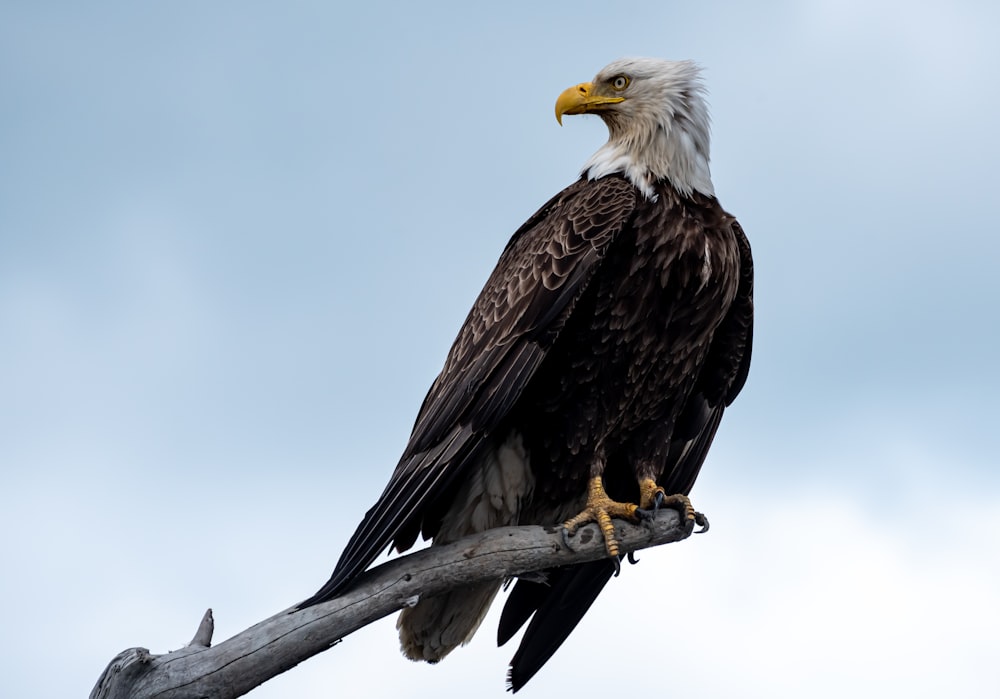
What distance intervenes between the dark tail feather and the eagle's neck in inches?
78.9

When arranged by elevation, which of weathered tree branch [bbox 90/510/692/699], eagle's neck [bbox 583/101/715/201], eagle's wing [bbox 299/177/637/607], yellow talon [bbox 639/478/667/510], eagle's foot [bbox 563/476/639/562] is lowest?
weathered tree branch [bbox 90/510/692/699]

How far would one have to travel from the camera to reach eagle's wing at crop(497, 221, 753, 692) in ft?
21.2

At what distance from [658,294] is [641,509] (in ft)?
3.39

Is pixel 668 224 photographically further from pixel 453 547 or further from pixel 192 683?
pixel 192 683

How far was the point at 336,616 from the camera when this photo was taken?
18.4ft

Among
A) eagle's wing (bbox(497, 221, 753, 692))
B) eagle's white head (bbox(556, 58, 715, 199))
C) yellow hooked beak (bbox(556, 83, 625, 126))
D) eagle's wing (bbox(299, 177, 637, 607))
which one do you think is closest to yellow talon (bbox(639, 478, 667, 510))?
eagle's wing (bbox(497, 221, 753, 692))

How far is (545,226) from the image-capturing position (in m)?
5.96

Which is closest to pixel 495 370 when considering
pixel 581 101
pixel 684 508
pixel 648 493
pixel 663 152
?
pixel 648 493

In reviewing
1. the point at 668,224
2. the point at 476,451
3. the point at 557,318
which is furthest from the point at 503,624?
the point at 668,224

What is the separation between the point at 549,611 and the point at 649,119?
259 cm

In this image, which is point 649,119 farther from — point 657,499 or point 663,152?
point 657,499

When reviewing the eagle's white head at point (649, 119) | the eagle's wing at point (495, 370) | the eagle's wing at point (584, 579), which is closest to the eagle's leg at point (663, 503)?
the eagle's wing at point (584, 579)

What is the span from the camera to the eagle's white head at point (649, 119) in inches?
238

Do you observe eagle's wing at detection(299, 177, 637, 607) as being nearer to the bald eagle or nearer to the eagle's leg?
the bald eagle
